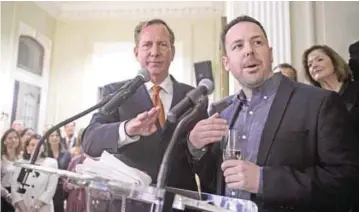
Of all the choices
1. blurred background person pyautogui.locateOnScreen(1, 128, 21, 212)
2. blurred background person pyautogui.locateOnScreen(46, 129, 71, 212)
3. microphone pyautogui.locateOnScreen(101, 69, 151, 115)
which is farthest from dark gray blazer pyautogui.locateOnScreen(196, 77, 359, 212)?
blurred background person pyautogui.locateOnScreen(46, 129, 71, 212)

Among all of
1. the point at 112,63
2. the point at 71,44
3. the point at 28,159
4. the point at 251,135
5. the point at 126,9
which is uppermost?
the point at 126,9

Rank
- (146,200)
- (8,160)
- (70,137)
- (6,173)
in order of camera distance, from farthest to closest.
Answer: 1. (70,137)
2. (8,160)
3. (6,173)
4. (146,200)

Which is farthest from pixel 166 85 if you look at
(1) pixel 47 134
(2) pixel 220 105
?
(1) pixel 47 134

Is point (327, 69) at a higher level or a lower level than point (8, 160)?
higher

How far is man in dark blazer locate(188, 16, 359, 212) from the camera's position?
877 mm

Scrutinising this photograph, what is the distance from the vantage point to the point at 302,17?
198 cm

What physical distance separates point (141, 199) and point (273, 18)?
56.2 inches

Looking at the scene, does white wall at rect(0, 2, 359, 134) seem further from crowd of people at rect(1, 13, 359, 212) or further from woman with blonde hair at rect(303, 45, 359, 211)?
crowd of people at rect(1, 13, 359, 212)

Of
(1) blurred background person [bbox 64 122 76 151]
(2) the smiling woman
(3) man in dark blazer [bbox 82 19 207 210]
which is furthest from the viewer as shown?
(2) the smiling woman

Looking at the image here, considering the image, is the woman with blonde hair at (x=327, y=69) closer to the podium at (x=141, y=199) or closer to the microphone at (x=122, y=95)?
the microphone at (x=122, y=95)

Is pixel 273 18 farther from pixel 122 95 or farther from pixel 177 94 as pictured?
pixel 122 95

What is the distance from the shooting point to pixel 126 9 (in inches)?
239

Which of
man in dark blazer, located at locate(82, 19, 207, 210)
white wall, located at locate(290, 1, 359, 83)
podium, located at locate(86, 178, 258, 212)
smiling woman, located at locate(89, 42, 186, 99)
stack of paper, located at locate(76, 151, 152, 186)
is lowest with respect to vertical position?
podium, located at locate(86, 178, 258, 212)

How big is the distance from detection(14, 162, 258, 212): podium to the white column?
1205 mm
